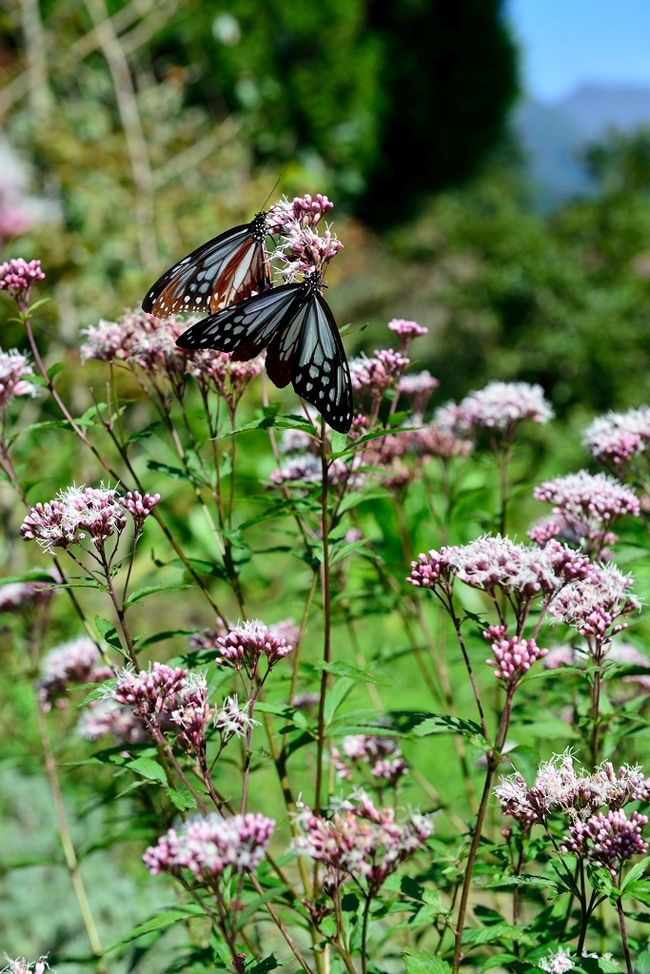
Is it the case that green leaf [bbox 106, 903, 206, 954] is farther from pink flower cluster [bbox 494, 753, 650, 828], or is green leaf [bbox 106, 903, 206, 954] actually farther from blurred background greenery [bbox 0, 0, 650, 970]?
blurred background greenery [bbox 0, 0, 650, 970]

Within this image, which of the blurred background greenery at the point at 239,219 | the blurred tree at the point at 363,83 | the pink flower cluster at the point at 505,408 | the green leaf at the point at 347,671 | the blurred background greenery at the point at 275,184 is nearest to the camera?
the green leaf at the point at 347,671

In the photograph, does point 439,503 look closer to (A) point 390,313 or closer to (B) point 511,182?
(A) point 390,313

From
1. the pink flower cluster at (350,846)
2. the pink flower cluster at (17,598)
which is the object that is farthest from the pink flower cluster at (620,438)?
the pink flower cluster at (17,598)

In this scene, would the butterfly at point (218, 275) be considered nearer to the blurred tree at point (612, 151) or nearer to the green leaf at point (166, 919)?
the green leaf at point (166, 919)

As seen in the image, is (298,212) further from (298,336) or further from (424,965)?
(424,965)

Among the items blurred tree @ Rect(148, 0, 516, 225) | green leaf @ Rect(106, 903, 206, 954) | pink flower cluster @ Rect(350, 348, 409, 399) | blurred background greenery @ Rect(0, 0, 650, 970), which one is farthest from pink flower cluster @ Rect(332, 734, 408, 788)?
blurred tree @ Rect(148, 0, 516, 225)
